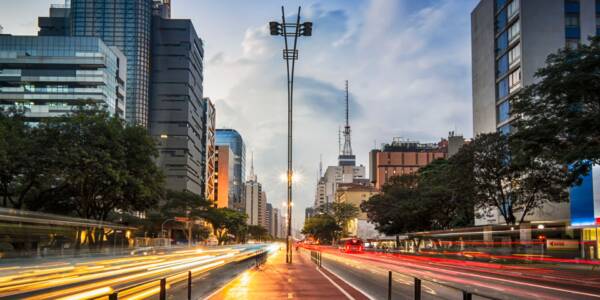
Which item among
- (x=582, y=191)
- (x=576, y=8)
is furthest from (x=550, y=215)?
(x=576, y=8)

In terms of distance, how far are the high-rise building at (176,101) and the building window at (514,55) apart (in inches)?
4196

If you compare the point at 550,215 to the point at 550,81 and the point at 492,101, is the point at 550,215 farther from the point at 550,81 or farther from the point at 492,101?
the point at 550,81

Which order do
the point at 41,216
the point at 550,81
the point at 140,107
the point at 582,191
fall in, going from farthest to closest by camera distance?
the point at 140,107 → the point at 582,191 → the point at 550,81 → the point at 41,216

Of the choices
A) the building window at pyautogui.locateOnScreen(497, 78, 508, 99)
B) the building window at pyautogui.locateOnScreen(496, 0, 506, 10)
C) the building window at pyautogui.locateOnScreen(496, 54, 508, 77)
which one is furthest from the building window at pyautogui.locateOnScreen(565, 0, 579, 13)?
the building window at pyautogui.locateOnScreen(497, 78, 508, 99)

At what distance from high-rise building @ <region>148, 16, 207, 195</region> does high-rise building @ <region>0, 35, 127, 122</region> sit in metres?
38.9

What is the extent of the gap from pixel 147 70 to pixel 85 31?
2038cm

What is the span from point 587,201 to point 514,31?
29.7 m

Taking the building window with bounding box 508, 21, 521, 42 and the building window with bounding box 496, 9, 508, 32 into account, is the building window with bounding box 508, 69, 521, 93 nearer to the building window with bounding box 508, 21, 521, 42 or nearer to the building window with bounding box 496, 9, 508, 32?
the building window with bounding box 508, 21, 521, 42

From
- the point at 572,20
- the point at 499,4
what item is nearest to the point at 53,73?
the point at 499,4

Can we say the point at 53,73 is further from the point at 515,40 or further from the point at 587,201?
the point at 587,201

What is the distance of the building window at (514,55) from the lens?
7738 centimetres

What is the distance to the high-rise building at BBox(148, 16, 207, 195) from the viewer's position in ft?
561

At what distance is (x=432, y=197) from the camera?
268ft

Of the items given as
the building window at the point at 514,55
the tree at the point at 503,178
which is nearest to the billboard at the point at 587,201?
the tree at the point at 503,178
